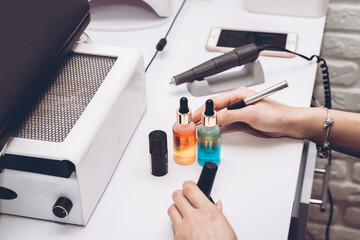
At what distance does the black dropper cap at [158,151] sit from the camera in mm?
708

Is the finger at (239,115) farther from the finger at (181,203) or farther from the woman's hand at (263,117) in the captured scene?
the finger at (181,203)

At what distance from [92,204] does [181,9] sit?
0.70 metres

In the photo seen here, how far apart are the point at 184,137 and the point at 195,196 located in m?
0.12

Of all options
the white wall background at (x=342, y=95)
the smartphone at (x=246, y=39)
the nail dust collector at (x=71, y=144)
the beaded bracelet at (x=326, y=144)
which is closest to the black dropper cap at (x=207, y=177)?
the nail dust collector at (x=71, y=144)

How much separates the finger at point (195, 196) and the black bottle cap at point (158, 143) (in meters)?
0.07

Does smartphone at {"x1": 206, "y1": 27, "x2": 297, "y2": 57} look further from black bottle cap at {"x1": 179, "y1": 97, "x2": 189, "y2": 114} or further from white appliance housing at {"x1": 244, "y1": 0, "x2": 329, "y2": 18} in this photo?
black bottle cap at {"x1": 179, "y1": 97, "x2": 189, "y2": 114}

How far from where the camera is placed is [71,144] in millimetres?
631

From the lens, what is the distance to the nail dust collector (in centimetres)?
63

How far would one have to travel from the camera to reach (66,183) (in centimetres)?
64

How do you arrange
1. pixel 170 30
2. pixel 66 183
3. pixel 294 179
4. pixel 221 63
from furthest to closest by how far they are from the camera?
pixel 170 30 → pixel 221 63 → pixel 294 179 → pixel 66 183

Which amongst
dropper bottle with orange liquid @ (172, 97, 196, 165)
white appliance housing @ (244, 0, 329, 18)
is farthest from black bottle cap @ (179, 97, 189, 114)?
white appliance housing @ (244, 0, 329, 18)

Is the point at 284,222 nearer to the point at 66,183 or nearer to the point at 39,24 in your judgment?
the point at 66,183

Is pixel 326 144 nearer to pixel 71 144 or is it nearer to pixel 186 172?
pixel 186 172

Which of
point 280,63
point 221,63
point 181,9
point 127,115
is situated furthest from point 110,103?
point 181,9
